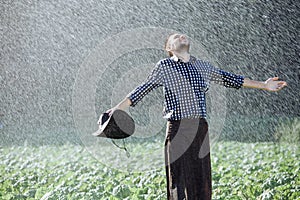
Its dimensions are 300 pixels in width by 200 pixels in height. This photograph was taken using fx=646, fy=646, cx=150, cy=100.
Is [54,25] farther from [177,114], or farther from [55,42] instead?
[177,114]

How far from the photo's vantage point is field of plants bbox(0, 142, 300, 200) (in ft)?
19.0

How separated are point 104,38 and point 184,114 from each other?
11.3 meters

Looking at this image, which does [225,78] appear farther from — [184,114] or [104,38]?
[104,38]

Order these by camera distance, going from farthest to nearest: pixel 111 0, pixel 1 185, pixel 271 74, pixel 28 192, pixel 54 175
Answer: pixel 111 0 → pixel 271 74 → pixel 54 175 → pixel 1 185 → pixel 28 192

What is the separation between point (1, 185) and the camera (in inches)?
261

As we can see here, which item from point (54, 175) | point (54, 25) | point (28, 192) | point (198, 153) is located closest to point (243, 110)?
point (54, 25)

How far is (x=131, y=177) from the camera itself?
6.73 m

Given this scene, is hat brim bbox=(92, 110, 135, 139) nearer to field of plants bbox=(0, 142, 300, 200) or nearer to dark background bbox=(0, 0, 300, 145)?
field of plants bbox=(0, 142, 300, 200)

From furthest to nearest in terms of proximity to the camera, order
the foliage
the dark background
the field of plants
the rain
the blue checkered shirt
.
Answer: the dark background < the rain < the foliage < the field of plants < the blue checkered shirt

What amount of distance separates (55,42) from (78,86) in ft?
3.87

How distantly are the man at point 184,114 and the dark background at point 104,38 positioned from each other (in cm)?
863

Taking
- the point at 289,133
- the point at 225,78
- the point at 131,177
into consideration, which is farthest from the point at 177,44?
the point at 289,133

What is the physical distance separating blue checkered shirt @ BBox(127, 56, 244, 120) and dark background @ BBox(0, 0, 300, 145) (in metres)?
8.67

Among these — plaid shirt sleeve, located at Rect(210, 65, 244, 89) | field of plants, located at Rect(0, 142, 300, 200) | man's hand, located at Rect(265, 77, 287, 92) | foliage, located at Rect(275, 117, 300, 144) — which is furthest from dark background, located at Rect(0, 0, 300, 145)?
plaid shirt sleeve, located at Rect(210, 65, 244, 89)
